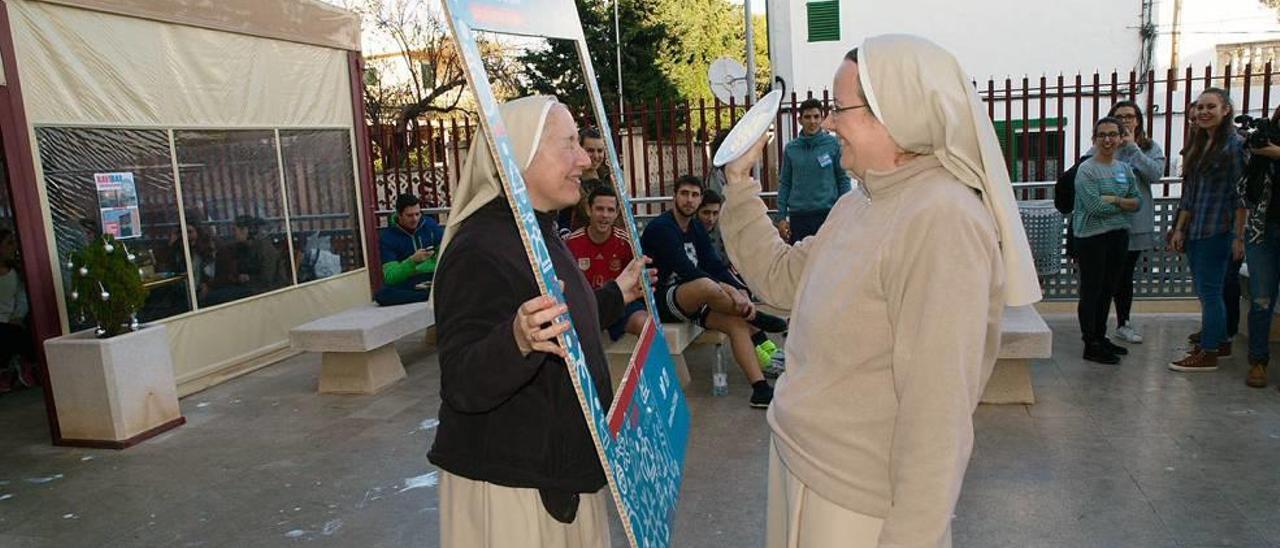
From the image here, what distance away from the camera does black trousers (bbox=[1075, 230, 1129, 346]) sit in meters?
6.16

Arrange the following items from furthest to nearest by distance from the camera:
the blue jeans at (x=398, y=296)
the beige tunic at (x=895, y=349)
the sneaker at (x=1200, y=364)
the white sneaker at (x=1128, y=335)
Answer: the blue jeans at (x=398, y=296) < the white sneaker at (x=1128, y=335) < the sneaker at (x=1200, y=364) < the beige tunic at (x=895, y=349)

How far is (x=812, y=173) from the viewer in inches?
303

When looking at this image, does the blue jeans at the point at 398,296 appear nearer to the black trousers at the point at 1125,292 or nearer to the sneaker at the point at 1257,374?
the black trousers at the point at 1125,292

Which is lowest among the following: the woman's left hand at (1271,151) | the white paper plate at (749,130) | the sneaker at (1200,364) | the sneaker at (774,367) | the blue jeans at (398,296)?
the sneaker at (1200,364)

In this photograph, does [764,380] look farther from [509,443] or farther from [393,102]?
[393,102]

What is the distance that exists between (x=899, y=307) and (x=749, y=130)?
0.82 metres

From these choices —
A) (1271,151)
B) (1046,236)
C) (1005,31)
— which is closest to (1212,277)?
(1271,151)

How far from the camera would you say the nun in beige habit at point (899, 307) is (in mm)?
1557

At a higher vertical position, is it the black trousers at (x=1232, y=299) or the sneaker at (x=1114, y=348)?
the black trousers at (x=1232, y=299)

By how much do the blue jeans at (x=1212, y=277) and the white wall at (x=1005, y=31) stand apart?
443 inches

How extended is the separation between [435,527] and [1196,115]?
5398 mm

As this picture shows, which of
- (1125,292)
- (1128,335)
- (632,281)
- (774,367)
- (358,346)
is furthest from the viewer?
(1125,292)

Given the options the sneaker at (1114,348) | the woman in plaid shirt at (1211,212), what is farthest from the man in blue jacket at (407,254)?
the woman in plaid shirt at (1211,212)

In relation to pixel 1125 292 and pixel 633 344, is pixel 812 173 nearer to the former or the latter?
pixel 1125 292
